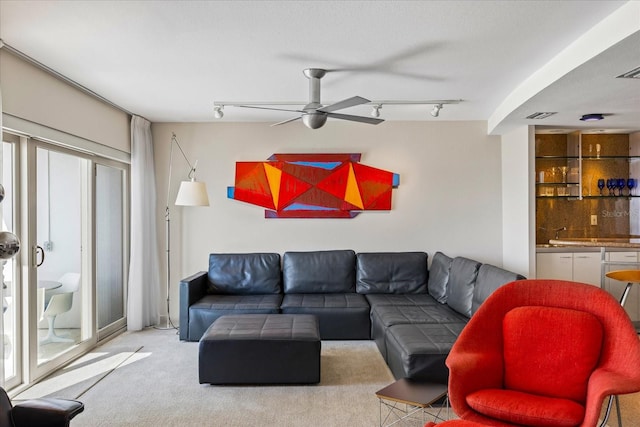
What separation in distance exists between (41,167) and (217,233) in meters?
2.12

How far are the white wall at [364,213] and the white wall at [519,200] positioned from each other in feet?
0.39

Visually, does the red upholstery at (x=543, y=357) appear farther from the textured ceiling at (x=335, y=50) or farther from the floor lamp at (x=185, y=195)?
the floor lamp at (x=185, y=195)

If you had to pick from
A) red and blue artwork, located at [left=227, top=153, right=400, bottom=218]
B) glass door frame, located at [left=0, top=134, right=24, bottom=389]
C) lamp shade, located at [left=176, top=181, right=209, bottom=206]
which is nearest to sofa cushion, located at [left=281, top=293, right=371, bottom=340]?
red and blue artwork, located at [left=227, top=153, right=400, bottom=218]

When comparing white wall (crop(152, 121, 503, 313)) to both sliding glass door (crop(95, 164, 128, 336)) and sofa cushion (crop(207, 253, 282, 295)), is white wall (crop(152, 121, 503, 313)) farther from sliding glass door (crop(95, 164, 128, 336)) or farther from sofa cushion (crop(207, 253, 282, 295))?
sliding glass door (crop(95, 164, 128, 336))

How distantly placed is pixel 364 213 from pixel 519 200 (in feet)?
5.90

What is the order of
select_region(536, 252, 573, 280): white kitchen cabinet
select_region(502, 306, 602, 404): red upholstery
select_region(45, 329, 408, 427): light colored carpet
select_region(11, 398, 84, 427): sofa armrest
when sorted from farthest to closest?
select_region(536, 252, 573, 280): white kitchen cabinet
select_region(45, 329, 408, 427): light colored carpet
select_region(502, 306, 602, 404): red upholstery
select_region(11, 398, 84, 427): sofa armrest

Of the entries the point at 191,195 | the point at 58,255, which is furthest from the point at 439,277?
the point at 58,255

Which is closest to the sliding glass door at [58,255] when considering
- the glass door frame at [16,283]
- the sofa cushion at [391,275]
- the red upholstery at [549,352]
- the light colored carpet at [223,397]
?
the glass door frame at [16,283]

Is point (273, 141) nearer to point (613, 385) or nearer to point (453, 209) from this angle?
point (453, 209)

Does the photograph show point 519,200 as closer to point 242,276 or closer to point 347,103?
point 347,103

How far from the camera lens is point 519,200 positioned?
4.97 meters

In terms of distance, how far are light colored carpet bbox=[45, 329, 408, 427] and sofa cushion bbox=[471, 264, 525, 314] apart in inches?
39.5

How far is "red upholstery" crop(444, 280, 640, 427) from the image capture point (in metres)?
2.05

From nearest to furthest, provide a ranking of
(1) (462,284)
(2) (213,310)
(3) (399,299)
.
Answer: (1) (462,284)
(2) (213,310)
(3) (399,299)
